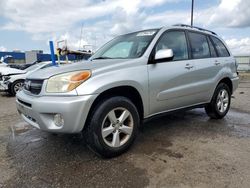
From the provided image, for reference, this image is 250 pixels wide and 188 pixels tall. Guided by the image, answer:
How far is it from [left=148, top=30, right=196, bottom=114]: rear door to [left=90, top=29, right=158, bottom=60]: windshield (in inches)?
7.5

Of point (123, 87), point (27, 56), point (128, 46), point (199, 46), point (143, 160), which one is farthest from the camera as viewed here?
point (27, 56)

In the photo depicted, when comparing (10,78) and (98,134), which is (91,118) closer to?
(98,134)

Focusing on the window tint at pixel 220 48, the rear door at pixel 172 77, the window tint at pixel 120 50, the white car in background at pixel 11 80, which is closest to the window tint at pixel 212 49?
the window tint at pixel 220 48

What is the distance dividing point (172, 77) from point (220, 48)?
191cm

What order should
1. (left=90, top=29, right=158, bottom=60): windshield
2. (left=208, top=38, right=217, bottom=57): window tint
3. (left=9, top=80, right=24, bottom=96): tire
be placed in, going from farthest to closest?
1. (left=9, top=80, right=24, bottom=96): tire
2. (left=208, top=38, right=217, bottom=57): window tint
3. (left=90, top=29, right=158, bottom=60): windshield

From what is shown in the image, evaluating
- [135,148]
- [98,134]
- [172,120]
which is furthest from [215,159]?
[172,120]

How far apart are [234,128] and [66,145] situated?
296 cm

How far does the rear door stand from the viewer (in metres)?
3.56

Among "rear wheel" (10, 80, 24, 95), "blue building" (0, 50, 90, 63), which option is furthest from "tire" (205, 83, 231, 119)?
"blue building" (0, 50, 90, 63)

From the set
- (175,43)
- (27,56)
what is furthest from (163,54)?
(27,56)

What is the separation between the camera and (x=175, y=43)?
4.06m

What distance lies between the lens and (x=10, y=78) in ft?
31.8

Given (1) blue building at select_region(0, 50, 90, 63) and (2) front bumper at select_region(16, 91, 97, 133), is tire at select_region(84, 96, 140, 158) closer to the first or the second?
(2) front bumper at select_region(16, 91, 97, 133)

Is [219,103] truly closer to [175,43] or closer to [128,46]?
[175,43]
